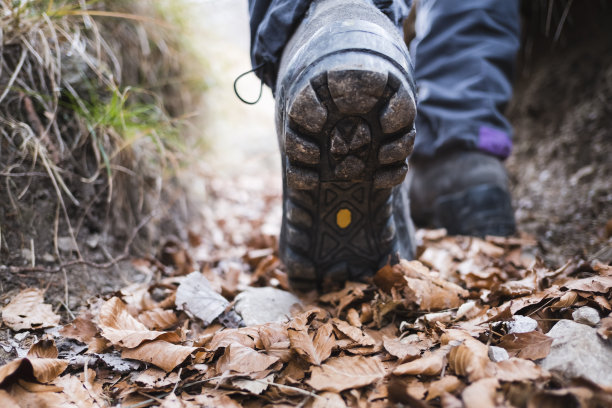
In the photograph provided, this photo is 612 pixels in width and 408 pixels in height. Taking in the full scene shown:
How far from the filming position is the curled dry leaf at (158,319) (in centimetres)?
98

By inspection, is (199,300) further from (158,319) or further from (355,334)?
(355,334)

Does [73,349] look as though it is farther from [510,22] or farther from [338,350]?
[510,22]

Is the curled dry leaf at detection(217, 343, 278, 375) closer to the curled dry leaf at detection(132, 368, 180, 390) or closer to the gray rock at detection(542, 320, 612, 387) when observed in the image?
the curled dry leaf at detection(132, 368, 180, 390)

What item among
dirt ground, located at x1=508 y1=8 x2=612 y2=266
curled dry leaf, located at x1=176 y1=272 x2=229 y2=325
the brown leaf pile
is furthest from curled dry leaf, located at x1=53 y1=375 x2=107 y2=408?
dirt ground, located at x1=508 y1=8 x2=612 y2=266

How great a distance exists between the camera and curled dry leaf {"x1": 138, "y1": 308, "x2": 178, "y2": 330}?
98 cm

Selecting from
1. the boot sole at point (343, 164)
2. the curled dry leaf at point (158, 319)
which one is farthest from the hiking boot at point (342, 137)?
the curled dry leaf at point (158, 319)

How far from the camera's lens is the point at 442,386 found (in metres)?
0.65

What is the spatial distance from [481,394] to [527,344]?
18 centimetres

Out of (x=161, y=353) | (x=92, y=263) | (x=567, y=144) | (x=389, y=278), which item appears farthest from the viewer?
(x=567, y=144)

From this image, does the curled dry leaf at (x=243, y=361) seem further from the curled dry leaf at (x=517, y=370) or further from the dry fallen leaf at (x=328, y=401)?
the curled dry leaf at (x=517, y=370)

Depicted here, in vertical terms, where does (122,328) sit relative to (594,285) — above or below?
below

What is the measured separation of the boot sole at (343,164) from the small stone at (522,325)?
36 centimetres

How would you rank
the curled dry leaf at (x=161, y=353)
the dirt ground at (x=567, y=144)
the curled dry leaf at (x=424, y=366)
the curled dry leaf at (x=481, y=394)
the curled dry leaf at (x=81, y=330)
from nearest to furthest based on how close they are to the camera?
the curled dry leaf at (x=481, y=394), the curled dry leaf at (x=424, y=366), the curled dry leaf at (x=161, y=353), the curled dry leaf at (x=81, y=330), the dirt ground at (x=567, y=144)

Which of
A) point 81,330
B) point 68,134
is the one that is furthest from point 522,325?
point 68,134
